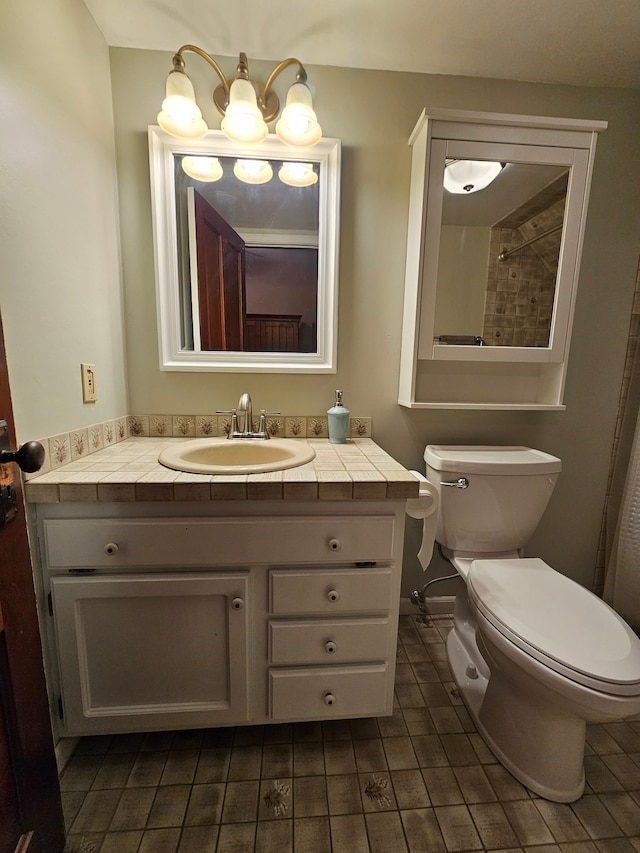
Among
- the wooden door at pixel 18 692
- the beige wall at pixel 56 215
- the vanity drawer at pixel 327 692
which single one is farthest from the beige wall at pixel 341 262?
the vanity drawer at pixel 327 692

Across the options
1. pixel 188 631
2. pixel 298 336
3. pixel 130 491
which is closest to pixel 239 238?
pixel 298 336

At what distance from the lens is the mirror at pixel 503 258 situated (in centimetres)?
119

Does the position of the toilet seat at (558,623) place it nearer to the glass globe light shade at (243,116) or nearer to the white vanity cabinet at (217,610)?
the white vanity cabinet at (217,610)

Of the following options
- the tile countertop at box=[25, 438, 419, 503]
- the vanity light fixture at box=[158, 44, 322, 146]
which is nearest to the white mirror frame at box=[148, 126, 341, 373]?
the vanity light fixture at box=[158, 44, 322, 146]

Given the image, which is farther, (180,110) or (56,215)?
(180,110)

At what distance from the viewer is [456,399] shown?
1421 millimetres

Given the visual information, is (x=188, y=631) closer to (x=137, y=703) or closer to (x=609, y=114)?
(x=137, y=703)

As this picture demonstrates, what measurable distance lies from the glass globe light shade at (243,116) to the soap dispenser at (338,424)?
0.89m

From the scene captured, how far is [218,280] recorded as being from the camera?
4.29 ft

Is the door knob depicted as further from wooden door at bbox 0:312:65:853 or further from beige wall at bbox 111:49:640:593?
beige wall at bbox 111:49:640:593

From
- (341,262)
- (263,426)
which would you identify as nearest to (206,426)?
(263,426)

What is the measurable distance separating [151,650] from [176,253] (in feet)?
4.17

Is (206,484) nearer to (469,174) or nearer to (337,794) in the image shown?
(337,794)

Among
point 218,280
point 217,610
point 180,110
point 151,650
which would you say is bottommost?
point 151,650
